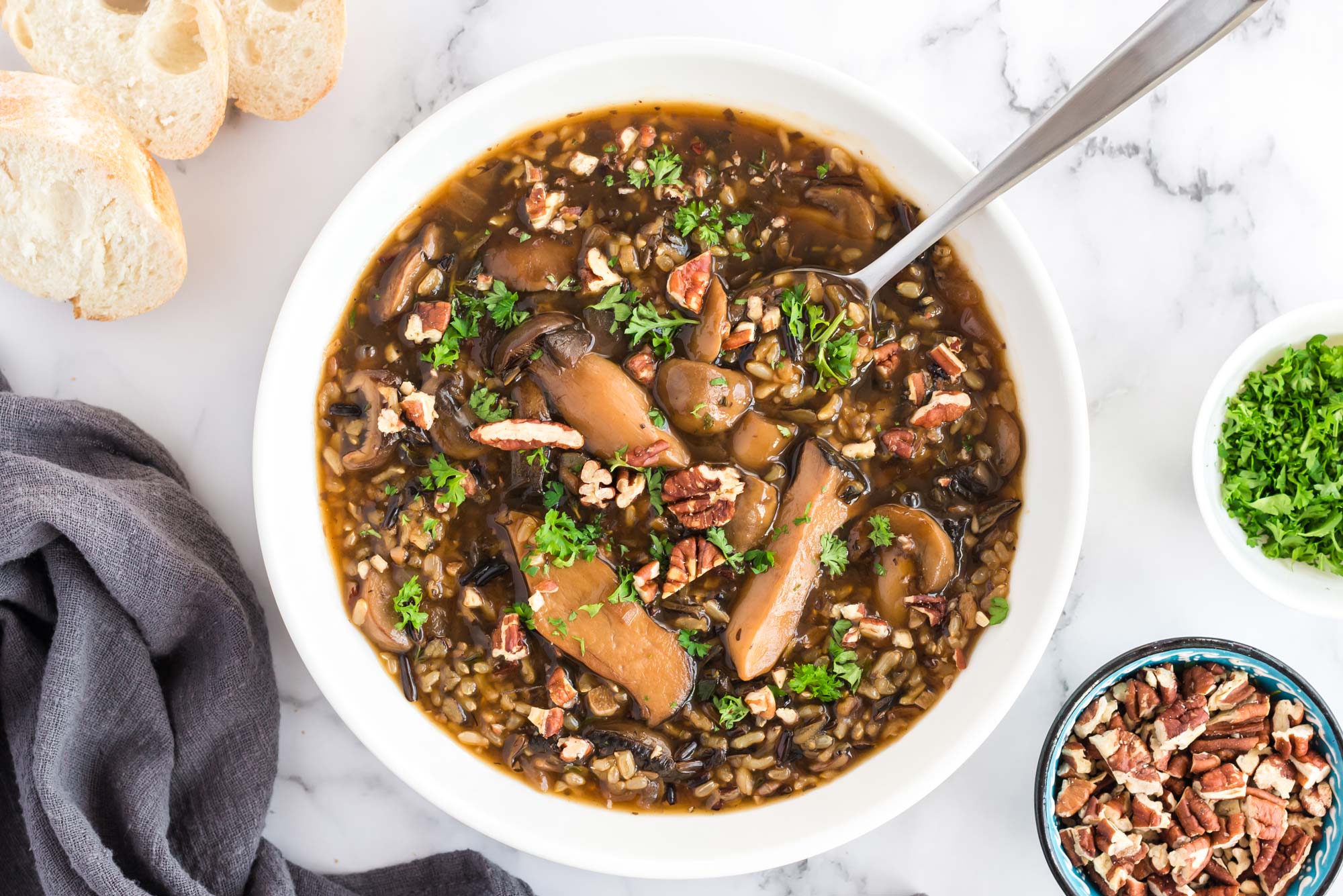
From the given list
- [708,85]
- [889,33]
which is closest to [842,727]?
[708,85]

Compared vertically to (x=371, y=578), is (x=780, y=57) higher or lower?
higher

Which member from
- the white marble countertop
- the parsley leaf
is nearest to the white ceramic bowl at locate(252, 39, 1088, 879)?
the parsley leaf

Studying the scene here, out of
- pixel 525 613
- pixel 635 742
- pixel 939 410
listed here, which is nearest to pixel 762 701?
pixel 635 742

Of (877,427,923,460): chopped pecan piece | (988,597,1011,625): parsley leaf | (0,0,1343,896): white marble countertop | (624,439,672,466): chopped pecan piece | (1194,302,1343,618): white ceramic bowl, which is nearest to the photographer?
(624,439,672,466): chopped pecan piece

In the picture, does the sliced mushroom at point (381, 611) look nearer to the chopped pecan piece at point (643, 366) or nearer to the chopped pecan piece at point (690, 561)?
the chopped pecan piece at point (690, 561)

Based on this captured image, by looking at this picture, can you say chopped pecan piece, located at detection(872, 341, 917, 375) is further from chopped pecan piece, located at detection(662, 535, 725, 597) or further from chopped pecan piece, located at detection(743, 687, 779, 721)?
chopped pecan piece, located at detection(743, 687, 779, 721)

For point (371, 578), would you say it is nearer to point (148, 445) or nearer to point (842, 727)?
point (148, 445)

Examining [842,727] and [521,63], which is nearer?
[842,727]
